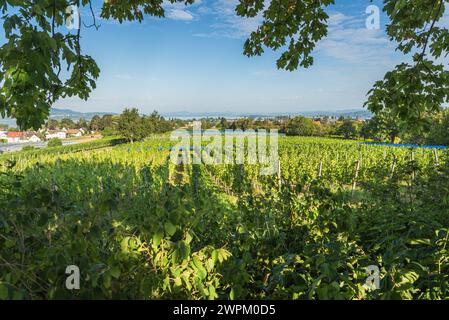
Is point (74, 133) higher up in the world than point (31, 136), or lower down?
higher up

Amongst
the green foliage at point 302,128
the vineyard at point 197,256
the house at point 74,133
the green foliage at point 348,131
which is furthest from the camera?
the house at point 74,133

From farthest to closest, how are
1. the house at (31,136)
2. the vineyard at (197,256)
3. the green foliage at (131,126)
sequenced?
the house at (31,136)
the green foliage at (131,126)
the vineyard at (197,256)

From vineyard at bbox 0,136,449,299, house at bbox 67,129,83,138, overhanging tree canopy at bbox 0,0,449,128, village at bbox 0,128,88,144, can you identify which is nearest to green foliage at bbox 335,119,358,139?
overhanging tree canopy at bbox 0,0,449,128

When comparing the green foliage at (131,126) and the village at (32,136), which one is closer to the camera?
the green foliage at (131,126)

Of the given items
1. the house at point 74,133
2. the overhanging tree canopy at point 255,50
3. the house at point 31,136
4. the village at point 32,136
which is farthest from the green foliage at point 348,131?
the house at point 74,133

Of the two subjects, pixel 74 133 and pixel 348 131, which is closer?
pixel 348 131

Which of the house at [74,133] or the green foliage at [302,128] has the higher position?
the green foliage at [302,128]

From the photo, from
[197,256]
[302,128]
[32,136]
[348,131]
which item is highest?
[302,128]

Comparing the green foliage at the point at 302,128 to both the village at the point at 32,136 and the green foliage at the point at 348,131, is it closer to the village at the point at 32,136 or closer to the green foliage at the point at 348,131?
the green foliage at the point at 348,131

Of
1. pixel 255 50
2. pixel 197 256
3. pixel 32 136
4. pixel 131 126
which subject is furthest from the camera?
pixel 32 136

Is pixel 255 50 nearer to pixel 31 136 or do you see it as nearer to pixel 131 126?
Answer: pixel 131 126

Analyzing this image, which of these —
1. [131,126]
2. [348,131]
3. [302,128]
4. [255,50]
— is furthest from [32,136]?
[255,50]

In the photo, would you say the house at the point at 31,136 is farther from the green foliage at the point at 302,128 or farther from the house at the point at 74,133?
the green foliage at the point at 302,128

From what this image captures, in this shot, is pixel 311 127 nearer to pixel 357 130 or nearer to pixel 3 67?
pixel 357 130
